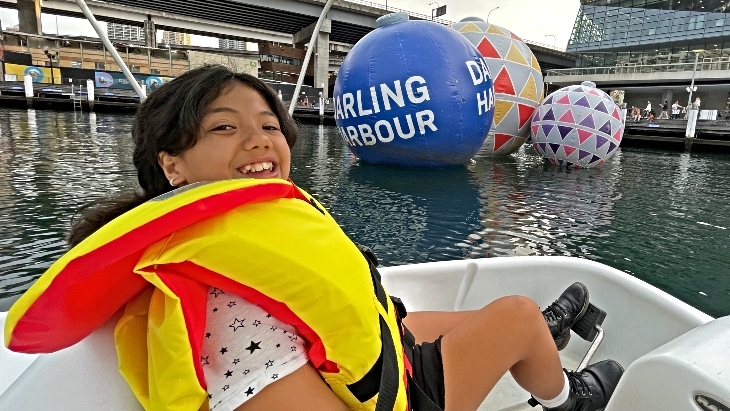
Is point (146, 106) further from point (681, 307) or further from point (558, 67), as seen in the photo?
point (558, 67)

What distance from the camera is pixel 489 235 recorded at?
447 cm

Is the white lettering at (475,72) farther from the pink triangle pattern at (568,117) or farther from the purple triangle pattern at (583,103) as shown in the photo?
the purple triangle pattern at (583,103)

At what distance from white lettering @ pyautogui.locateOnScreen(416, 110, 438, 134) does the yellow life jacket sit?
19.4 feet

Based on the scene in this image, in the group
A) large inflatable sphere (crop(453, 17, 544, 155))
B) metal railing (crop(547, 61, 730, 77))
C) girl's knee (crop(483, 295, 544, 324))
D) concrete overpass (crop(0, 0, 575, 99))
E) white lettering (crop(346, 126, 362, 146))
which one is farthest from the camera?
metal railing (crop(547, 61, 730, 77))

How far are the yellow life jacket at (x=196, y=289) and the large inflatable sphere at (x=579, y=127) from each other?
28.5 feet

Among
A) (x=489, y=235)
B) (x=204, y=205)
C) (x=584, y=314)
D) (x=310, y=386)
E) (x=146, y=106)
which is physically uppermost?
(x=146, y=106)

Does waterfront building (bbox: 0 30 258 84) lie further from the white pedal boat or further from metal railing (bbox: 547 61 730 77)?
the white pedal boat

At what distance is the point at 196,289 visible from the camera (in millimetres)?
846

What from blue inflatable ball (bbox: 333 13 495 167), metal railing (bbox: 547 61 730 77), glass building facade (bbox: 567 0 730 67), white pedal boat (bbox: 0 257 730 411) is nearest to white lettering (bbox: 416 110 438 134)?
blue inflatable ball (bbox: 333 13 495 167)

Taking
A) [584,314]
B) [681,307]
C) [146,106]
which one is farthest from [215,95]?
[681,307]

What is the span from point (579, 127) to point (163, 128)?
8764mm

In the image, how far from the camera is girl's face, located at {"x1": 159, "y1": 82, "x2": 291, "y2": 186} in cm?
113

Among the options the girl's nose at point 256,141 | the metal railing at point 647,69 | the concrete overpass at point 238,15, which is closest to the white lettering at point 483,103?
the girl's nose at point 256,141

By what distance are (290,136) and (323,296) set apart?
2.44 feet
